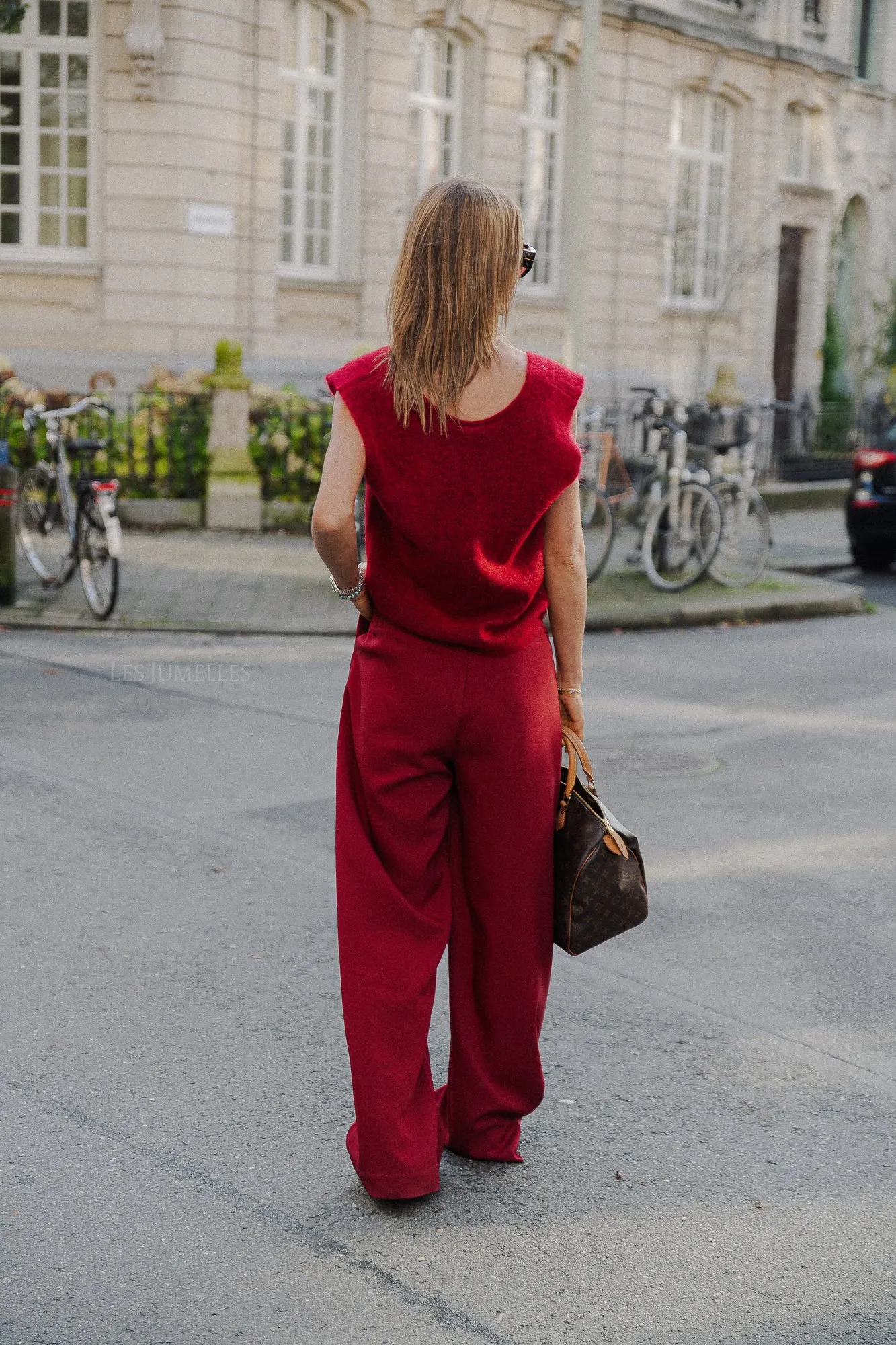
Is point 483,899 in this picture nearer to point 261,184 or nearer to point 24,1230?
point 24,1230

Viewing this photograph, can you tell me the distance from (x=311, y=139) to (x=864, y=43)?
13582 millimetres

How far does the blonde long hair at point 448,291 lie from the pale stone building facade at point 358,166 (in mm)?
9986

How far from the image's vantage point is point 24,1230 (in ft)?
10.5

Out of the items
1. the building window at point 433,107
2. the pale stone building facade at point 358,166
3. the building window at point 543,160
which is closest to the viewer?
the pale stone building facade at point 358,166

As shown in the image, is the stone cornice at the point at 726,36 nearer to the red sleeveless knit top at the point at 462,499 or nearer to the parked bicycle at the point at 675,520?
the parked bicycle at the point at 675,520

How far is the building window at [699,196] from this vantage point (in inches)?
942

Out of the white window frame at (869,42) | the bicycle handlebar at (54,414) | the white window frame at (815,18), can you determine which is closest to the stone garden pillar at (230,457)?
the bicycle handlebar at (54,414)

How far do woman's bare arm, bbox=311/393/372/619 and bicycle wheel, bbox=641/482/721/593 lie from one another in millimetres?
8956

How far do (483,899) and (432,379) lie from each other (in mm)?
1046

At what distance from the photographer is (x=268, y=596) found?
1140 centimetres

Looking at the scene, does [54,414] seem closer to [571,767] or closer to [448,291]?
[571,767]

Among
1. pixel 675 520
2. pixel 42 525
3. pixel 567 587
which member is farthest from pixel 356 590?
pixel 675 520

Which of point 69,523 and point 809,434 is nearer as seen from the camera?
point 69,523

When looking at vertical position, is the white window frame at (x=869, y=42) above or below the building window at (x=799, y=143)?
above
